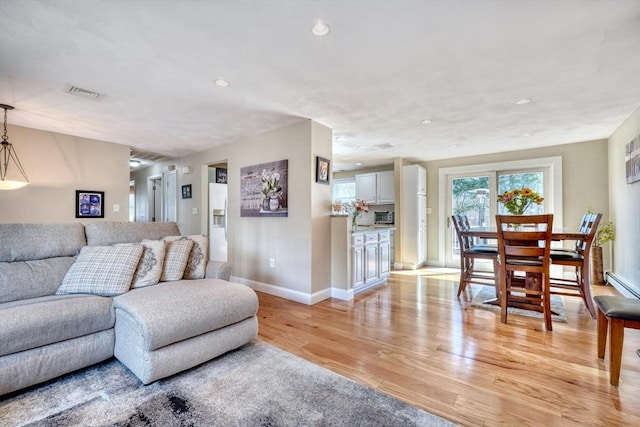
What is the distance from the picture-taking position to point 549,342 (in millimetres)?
2363

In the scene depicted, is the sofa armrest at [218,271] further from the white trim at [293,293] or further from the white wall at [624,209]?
the white wall at [624,209]

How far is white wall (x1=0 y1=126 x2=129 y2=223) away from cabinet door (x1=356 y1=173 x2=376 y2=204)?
449 cm

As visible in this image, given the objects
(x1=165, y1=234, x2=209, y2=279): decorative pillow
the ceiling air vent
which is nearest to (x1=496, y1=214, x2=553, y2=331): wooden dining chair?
(x1=165, y1=234, x2=209, y2=279): decorative pillow

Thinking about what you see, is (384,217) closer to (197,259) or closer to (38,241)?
(197,259)

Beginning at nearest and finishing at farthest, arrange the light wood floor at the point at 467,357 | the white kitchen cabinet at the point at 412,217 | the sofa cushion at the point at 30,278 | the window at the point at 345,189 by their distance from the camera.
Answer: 1. the light wood floor at the point at 467,357
2. the sofa cushion at the point at 30,278
3. the white kitchen cabinet at the point at 412,217
4. the window at the point at 345,189

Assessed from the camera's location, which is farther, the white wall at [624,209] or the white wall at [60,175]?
the white wall at [60,175]

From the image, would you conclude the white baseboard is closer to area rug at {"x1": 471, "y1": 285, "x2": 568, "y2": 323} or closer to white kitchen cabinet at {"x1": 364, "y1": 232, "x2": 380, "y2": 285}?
white kitchen cabinet at {"x1": 364, "y1": 232, "x2": 380, "y2": 285}

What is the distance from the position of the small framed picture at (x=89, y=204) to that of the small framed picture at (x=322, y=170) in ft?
11.4

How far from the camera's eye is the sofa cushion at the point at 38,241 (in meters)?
2.12

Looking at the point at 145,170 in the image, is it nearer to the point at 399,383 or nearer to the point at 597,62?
the point at 399,383

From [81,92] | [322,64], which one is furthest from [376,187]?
[81,92]

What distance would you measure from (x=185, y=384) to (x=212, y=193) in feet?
13.0

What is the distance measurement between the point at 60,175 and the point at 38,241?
2425 mm

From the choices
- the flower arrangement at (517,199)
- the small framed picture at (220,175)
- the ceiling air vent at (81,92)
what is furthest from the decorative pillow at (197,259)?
the flower arrangement at (517,199)
